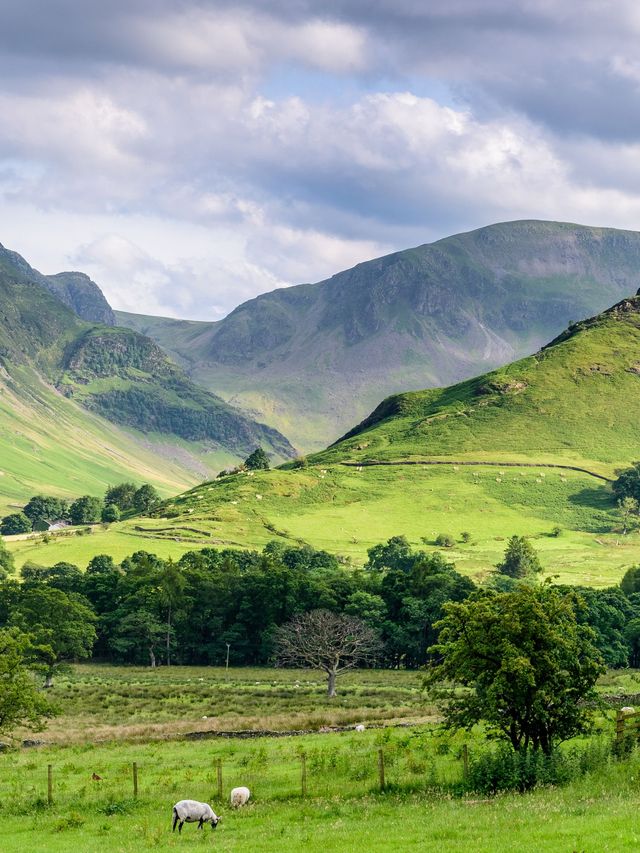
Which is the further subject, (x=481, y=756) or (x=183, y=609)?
(x=183, y=609)

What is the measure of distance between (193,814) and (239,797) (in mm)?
3939

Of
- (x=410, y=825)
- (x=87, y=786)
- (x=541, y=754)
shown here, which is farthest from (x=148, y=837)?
(x=541, y=754)

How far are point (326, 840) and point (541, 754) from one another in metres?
11.8

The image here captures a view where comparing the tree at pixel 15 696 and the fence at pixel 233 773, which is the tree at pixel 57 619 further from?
the fence at pixel 233 773

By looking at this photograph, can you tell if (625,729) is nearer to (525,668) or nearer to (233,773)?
(525,668)

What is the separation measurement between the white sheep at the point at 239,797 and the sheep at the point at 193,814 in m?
2.98

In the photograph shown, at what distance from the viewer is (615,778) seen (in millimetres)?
39031

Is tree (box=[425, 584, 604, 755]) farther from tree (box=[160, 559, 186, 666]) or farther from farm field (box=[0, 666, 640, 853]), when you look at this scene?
tree (box=[160, 559, 186, 666])

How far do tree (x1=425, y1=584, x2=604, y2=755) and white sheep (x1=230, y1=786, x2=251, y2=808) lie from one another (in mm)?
9683

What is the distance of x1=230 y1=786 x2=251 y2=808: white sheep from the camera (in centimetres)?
4166

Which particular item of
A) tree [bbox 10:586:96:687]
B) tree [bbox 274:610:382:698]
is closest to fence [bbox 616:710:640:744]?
tree [bbox 274:610:382:698]

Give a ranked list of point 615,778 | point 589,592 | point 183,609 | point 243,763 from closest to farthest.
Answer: point 615,778 → point 243,763 → point 589,592 → point 183,609

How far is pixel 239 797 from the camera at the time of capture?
41719 mm

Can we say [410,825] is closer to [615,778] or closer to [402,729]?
[615,778]
